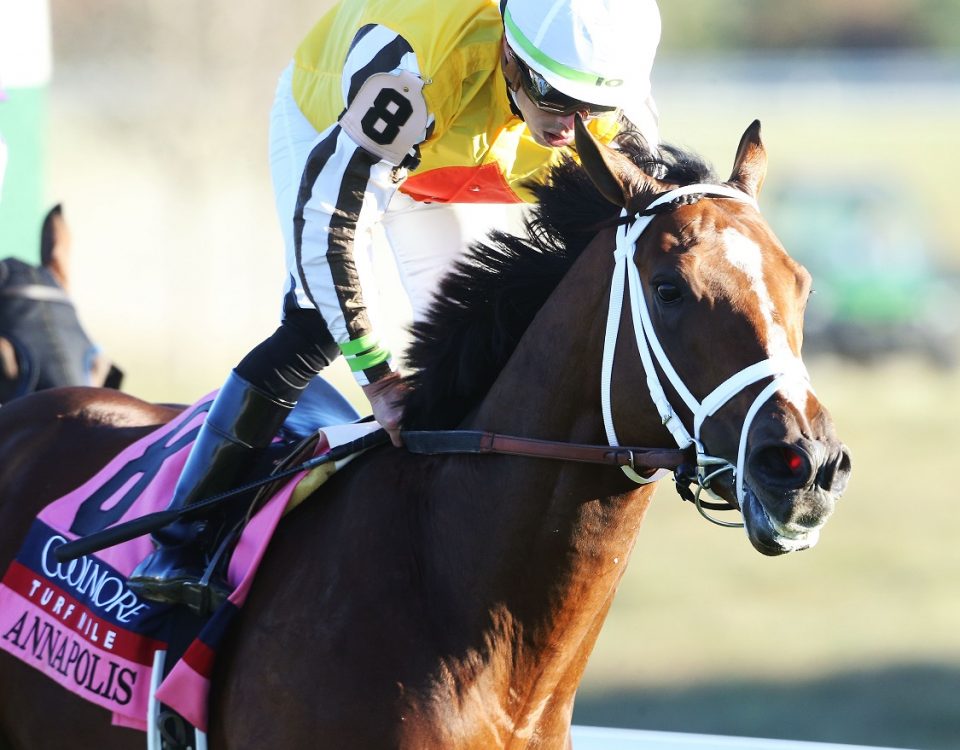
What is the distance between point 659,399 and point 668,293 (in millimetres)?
165

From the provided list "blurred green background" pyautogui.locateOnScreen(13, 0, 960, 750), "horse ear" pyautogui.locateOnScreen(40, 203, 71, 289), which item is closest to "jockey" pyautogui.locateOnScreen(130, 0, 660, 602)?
"horse ear" pyautogui.locateOnScreen(40, 203, 71, 289)

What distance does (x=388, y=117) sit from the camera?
8.07 ft

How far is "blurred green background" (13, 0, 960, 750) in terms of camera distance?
276 inches

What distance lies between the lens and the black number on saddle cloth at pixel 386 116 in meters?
2.46

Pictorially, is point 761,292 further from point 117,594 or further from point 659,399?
point 117,594

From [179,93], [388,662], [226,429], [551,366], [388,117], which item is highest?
[388,117]

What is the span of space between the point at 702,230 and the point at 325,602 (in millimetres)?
908

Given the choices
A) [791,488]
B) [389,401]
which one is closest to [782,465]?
[791,488]

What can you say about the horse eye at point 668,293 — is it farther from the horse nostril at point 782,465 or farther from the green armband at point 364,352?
the green armband at point 364,352

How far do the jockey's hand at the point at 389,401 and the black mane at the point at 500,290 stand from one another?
2 cm

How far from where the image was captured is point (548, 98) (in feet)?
8.03

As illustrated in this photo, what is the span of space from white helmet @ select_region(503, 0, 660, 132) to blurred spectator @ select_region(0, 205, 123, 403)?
2217 mm

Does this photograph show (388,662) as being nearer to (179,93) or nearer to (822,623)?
(822,623)

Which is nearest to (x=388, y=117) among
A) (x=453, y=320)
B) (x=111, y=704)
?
(x=453, y=320)
